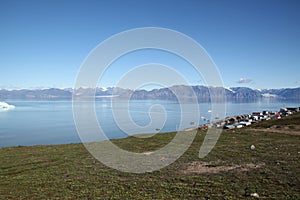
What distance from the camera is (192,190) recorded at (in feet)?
28.9

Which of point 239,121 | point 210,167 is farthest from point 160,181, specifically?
point 239,121

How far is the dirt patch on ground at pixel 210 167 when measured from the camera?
1144 centimetres

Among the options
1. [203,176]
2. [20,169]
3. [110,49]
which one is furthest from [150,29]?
[20,169]

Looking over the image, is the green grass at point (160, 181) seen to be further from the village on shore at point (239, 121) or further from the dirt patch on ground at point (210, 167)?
the village on shore at point (239, 121)

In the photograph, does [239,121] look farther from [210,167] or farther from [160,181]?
[160,181]

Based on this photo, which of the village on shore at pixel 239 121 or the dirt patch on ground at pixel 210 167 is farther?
the village on shore at pixel 239 121

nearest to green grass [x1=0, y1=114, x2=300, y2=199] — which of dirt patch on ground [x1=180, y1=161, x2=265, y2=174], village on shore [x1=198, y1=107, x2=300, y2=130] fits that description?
dirt patch on ground [x1=180, y1=161, x2=265, y2=174]

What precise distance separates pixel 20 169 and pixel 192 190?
33.4 ft

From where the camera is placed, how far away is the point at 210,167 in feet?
39.8

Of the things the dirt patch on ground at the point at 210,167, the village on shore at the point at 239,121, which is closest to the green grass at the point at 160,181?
the dirt patch on ground at the point at 210,167

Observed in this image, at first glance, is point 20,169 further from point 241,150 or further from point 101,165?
point 241,150

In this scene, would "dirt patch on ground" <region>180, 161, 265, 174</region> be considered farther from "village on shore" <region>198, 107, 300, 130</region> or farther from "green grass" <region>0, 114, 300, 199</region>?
"village on shore" <region>198, 107, 300, 130</region>

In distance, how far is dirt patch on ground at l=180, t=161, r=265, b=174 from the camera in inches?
450

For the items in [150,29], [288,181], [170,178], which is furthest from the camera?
[150,29]
